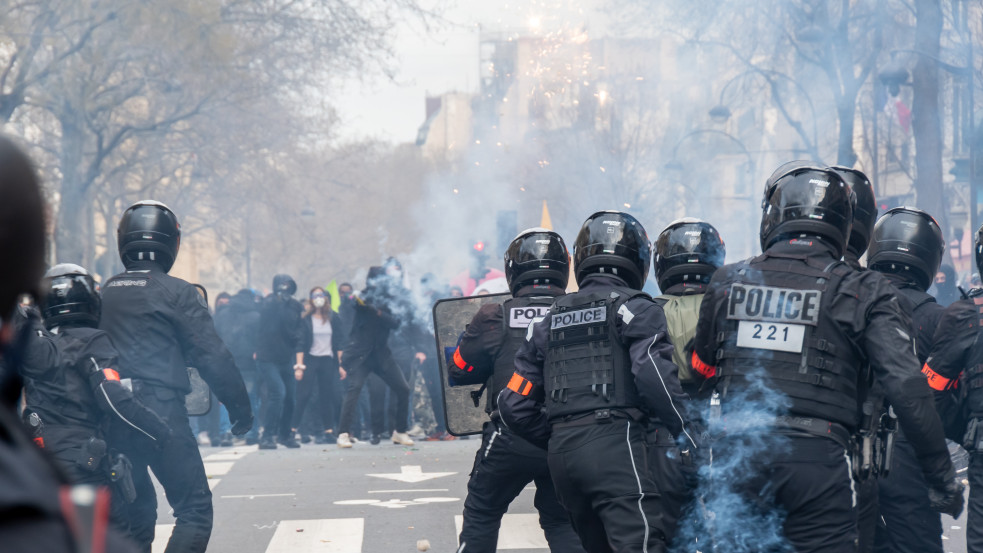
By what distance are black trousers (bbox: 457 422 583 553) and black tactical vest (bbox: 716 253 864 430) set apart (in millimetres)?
1438

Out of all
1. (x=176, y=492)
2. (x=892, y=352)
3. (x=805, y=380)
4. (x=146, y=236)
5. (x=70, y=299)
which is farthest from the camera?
(x=146, y=236)

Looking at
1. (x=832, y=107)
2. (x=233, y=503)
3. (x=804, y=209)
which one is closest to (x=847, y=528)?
(x=804, y=209)

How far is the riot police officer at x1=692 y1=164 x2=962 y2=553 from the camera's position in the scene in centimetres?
386

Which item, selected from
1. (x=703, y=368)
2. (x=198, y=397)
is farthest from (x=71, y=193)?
(x=703, y=368)

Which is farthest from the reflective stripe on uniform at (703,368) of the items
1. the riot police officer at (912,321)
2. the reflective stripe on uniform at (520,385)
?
the riot police officer at (912,321)

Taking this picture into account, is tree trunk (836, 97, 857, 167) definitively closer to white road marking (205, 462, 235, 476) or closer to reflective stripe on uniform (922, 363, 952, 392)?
white road marking (205, 462, 235, 476)

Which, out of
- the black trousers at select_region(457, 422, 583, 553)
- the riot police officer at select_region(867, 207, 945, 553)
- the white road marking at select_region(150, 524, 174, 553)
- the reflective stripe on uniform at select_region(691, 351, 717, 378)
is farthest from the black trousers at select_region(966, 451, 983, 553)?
the white road marking at select_region(150, 524, 174, 553)

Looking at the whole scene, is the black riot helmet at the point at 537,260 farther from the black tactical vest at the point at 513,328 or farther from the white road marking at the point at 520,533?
the white road marking at the point at 520,533


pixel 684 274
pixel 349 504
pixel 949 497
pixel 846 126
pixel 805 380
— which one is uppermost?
pixel 846 126

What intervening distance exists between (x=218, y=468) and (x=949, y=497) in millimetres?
8771

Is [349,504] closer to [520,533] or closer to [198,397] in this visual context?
[520,533]

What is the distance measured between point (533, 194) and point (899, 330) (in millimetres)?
40014

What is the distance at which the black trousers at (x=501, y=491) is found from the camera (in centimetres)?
536

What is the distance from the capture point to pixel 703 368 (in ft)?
14.4
